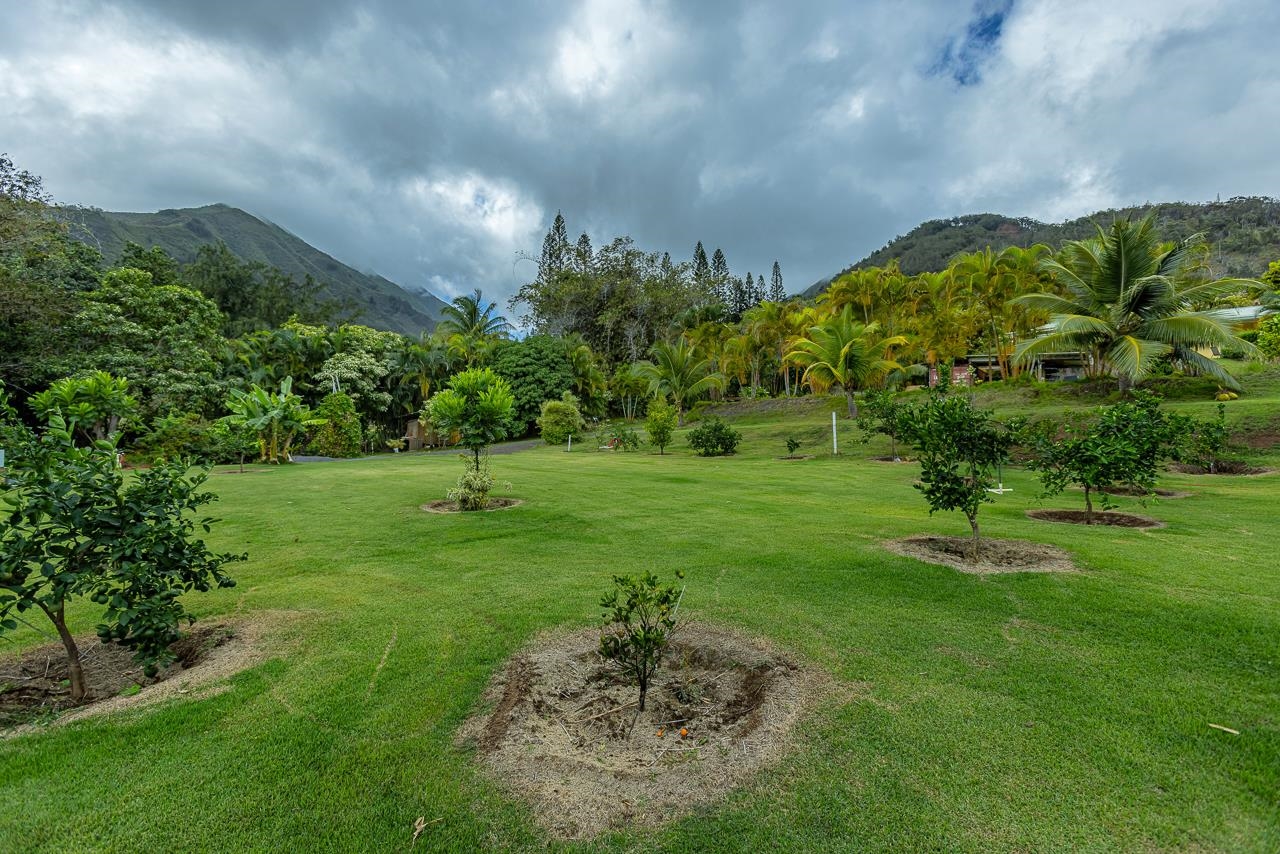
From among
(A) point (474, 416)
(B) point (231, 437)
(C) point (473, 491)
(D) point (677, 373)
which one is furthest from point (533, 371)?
(C) point (473, 491)

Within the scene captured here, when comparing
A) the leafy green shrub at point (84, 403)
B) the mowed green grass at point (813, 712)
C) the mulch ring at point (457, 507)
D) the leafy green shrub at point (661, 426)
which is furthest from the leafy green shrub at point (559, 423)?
the leafy green shrub at point (84, 403)

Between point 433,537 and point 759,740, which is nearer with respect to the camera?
point 759,740

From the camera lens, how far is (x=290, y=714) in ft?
10.2

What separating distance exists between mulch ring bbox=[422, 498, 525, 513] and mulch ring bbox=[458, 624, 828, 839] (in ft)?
19.9

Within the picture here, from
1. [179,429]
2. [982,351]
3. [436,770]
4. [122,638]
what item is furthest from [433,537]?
[982,351]

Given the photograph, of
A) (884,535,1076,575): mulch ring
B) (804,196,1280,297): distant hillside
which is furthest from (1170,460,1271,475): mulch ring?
(804,196,1280,297): distant hillside

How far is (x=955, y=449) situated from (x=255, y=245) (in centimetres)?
16959

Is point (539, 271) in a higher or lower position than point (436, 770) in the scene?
higher

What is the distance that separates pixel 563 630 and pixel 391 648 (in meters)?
1.22

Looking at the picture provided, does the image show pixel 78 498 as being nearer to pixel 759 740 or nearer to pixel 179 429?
pixel 759 740

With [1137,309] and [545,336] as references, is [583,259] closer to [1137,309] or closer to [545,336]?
[545,336]

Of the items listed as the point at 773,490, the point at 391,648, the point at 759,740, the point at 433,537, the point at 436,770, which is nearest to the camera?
the point at 436,770

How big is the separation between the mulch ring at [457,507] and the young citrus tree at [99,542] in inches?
240

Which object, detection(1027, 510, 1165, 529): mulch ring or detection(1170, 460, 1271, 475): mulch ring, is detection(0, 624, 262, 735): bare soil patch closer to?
detection(1027, 510, 1165, 529): mulch ring
